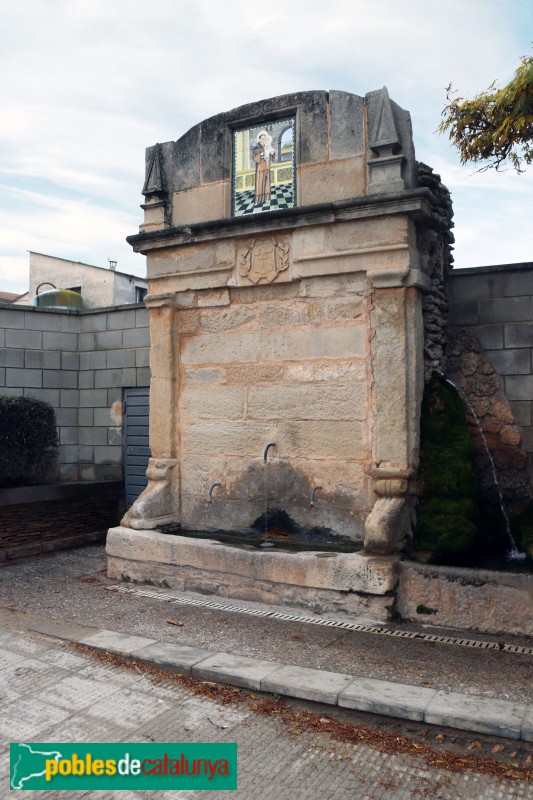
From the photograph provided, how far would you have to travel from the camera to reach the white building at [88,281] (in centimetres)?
2166

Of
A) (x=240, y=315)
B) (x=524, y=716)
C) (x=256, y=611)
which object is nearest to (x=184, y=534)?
(x=256, y=611)

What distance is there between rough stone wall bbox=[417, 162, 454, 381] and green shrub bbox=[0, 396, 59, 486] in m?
5.66

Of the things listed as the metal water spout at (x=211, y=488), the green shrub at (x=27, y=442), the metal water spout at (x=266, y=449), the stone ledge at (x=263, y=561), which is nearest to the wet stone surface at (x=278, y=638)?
the stone ledge at (x=263, y=561)

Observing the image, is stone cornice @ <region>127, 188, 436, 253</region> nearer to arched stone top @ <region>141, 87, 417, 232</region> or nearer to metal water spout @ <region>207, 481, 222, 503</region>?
arched stone top @ <region>141, 87, 417, 232</region>

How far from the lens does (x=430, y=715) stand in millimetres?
3730

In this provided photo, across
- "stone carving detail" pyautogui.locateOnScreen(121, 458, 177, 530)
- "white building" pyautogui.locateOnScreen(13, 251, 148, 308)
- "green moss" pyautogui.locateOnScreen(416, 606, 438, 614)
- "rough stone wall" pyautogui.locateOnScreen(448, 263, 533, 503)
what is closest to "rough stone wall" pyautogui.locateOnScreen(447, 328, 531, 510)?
"rough stone wall" pyautogui.locateOnScreen(448, 263, 533, 503)

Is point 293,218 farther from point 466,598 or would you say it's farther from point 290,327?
point 466,598

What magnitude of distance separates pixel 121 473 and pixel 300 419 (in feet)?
12.6

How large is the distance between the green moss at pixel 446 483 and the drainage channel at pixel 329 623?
779mm

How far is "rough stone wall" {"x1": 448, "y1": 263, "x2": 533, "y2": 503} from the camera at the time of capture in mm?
6539

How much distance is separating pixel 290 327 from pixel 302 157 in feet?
5.51

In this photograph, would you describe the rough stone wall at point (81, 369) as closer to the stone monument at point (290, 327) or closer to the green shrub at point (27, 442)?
the green shrub at point (27, 442)

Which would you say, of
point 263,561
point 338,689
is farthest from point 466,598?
point 263,561

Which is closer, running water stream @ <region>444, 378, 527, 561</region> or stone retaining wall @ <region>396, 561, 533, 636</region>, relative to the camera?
stone retaining wall @ <region>396, 561, 533, 636</region>
